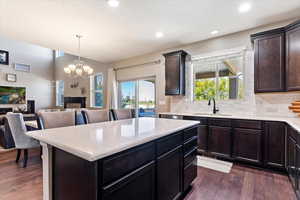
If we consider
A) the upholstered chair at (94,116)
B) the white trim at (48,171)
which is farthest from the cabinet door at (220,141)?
the white trim at (48,171)

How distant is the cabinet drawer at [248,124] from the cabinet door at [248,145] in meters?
0.07

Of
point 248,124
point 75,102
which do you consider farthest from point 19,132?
point 248,124

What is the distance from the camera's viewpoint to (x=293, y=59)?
7.97 feet

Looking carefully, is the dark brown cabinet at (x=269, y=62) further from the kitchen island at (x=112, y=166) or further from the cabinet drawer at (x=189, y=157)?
the kitchen island at (x=112, y=166)

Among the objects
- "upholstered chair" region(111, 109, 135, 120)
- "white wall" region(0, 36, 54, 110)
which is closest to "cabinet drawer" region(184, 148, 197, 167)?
"upholstered chair" region(111, 109, 135, 120)

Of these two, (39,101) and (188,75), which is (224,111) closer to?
(188,75)

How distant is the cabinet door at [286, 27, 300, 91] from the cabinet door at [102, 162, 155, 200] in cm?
268

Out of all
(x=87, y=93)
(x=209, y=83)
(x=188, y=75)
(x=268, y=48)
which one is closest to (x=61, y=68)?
(x=87, y=93)

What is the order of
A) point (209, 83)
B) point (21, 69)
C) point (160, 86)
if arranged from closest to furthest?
point (209, 83) < point (160, 86) < point (21, 69)

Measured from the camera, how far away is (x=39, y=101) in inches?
296

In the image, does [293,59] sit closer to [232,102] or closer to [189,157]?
[232,102]

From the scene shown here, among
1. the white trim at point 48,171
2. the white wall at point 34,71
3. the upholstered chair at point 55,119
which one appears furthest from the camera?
the white wall at point 34,71

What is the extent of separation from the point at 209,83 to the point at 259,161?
6.30ft

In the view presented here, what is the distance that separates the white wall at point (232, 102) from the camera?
286 centimetres
